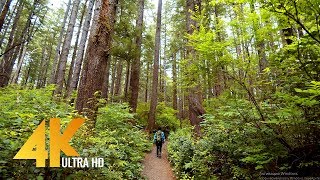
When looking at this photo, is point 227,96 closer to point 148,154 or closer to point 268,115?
point 268,115

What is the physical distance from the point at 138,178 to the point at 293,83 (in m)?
5.10

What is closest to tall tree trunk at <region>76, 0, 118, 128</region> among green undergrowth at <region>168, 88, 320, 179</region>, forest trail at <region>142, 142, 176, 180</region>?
green undergrowth at <region>168, 88, 320, 179</region>

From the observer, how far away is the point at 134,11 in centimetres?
1691

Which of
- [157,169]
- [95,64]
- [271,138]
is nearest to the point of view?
[271,138]

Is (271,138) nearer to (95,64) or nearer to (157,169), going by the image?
(95,64)

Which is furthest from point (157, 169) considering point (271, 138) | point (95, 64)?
point (271, 138)

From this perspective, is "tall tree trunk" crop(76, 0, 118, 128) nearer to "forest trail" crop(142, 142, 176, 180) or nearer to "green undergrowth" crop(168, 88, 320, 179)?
"green undergrowth" crop(168, 88, 320, 179)

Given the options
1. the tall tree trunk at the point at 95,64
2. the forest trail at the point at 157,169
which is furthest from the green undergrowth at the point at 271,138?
the tall tree trunk at the point at 95,64

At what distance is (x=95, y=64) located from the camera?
5.74m

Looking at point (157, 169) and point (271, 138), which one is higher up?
point (271, 138)

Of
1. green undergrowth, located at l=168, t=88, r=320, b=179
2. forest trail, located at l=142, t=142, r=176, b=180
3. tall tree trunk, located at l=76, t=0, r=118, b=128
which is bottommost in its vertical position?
forest trail, located at l=142, t=142, r=176, b=180

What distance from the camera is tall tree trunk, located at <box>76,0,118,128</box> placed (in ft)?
18.6

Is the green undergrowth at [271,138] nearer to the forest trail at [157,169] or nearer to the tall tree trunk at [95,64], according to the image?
the forest trail at [157,169]

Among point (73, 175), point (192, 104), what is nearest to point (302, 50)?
point (73, 175)
